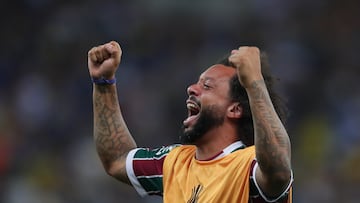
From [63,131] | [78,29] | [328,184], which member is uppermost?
[78,29]

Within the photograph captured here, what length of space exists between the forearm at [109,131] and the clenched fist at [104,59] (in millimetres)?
119

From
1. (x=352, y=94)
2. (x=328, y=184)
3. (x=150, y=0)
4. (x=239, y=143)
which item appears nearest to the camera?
(x=239, y=143)

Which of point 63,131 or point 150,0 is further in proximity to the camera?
point 150,0

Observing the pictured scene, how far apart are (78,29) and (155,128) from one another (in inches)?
87.1

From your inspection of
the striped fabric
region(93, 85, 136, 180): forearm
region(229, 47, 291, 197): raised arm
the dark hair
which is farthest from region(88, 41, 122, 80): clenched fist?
region(229, 47, 291, 197): raised arm

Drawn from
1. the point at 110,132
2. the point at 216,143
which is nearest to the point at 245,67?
the point at 216,143

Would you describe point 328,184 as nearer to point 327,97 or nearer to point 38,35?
point 327,97

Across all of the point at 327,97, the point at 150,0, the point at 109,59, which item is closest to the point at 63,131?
the point at 150,0

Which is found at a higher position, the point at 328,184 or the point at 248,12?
the point at 248,12

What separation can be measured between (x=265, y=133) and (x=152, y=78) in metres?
6.94

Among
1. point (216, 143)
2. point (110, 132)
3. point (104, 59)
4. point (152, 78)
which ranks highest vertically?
point (104, 59)

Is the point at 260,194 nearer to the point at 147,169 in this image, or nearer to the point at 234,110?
the point at 234,110

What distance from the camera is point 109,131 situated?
5.17 meters

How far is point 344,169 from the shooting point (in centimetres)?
932
